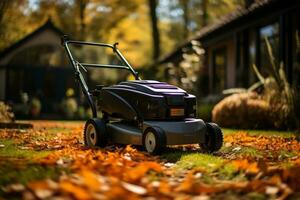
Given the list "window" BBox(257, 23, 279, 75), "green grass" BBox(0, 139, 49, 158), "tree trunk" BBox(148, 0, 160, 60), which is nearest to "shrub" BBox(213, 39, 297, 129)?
"window" BBox(257, 23, 279, 75)

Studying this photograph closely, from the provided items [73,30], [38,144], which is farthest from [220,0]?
[38,144]

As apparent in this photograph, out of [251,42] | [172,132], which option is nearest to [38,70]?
[251,42]

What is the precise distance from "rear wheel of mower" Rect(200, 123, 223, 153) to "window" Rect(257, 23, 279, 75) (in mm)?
7995

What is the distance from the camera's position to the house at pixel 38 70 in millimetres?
22984

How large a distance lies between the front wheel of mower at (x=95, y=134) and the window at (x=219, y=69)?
45.0ft

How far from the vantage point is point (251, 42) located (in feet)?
55.1

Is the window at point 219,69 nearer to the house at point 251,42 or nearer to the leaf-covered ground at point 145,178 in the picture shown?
the house at point 251,42

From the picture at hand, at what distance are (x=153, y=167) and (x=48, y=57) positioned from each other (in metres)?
20.1

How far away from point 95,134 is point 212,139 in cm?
143

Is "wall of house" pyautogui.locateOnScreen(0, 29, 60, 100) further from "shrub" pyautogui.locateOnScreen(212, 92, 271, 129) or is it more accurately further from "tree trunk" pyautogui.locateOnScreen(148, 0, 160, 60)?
"shrub" pyautogui.locateOnScreen(212, 92, 271, 129)

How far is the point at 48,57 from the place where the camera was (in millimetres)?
23438

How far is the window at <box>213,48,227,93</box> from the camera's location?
786 inches

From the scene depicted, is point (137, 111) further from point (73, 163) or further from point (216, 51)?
point (216, 51)

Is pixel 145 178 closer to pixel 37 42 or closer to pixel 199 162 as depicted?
pixel 199 162
